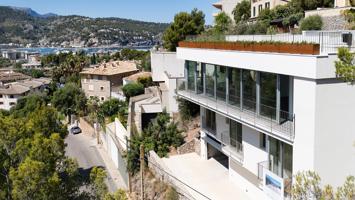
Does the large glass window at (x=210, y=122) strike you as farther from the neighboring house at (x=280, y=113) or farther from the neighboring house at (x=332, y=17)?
the neighboring house at (x=332, y=17)

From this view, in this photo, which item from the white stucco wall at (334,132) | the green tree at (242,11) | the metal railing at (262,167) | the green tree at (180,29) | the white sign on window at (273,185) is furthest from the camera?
the green tree at (242,11)

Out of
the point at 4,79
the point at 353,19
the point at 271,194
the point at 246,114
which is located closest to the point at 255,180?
the point at 271,194

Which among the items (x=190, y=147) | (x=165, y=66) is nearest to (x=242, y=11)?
(x=165, y=66)

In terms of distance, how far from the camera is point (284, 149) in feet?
50.9

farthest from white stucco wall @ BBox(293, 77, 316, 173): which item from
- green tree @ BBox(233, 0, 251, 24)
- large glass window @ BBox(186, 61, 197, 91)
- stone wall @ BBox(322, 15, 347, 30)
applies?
green tree @ BBox(233, 0, 251, 24)

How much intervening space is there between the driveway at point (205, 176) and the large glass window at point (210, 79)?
4518 millimetres

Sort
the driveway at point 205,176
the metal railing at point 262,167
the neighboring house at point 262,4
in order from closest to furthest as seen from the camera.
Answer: the metal railing at point 262,167 → the driveway at point 205,176 → the neighboring house at point 262,4

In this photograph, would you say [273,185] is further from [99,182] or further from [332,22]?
[332,22]

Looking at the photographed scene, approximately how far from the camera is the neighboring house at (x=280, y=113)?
13.2m

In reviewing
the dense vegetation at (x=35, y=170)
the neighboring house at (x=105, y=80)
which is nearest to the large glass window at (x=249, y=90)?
the dense vegetation at (x=35, y=170)

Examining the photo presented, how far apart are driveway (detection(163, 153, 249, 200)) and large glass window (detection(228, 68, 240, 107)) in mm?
4366

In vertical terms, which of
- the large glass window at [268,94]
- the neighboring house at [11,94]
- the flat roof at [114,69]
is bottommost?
the neighboring house at [11,94]

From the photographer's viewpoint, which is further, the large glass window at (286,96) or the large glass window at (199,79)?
the large glass window at (199,79)

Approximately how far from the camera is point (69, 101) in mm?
60781
